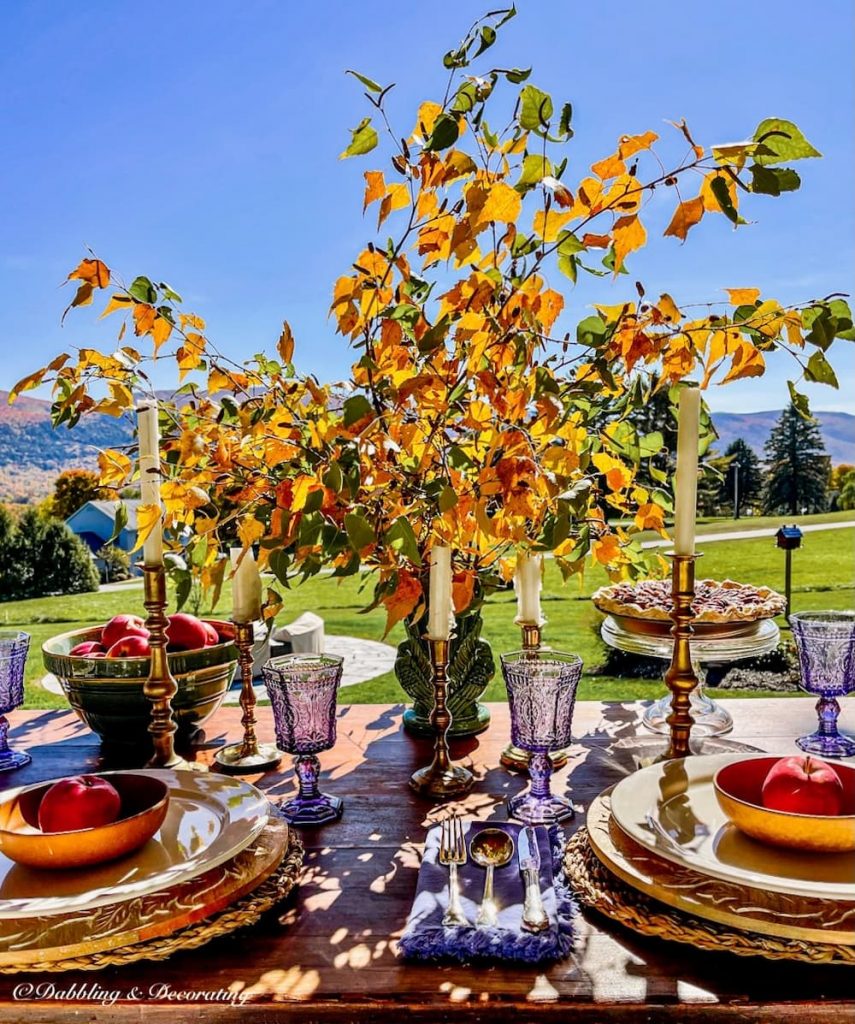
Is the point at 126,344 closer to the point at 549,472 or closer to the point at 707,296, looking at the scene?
the point at 549,472

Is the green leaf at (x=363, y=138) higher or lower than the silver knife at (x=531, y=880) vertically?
higher

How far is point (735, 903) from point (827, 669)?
1.78 feet

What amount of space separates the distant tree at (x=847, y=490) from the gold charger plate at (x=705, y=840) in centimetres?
722

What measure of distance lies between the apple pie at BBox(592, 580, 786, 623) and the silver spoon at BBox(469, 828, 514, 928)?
577mm

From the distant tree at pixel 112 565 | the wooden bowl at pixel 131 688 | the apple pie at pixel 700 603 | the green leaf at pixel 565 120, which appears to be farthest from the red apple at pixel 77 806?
the distant tree at pixel 112 565

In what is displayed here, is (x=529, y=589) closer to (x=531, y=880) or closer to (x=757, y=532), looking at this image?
(x=531, y=880)

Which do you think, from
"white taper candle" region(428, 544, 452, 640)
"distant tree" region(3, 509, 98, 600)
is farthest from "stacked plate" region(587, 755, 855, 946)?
"distant tree" region(3, 509, 98, 600)

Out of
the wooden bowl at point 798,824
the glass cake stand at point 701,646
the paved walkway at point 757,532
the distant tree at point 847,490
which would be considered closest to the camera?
the wooden bowl at point 798,824

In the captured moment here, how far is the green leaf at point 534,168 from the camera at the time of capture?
72cm

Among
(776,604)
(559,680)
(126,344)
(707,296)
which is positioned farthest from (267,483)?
(776,604)

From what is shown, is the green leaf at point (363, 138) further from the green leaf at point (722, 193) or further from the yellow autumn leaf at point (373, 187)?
the green leaf at point (722, 193)

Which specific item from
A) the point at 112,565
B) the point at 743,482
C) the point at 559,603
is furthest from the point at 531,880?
the point at 112,565

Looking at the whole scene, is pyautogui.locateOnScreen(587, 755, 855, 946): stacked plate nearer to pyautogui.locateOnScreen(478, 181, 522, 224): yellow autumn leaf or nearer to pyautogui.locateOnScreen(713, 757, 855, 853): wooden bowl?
pyautogui.locateOnScreen(713, 757, 855, 853): wooden bowl

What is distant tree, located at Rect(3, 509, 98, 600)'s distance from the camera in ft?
25.8
